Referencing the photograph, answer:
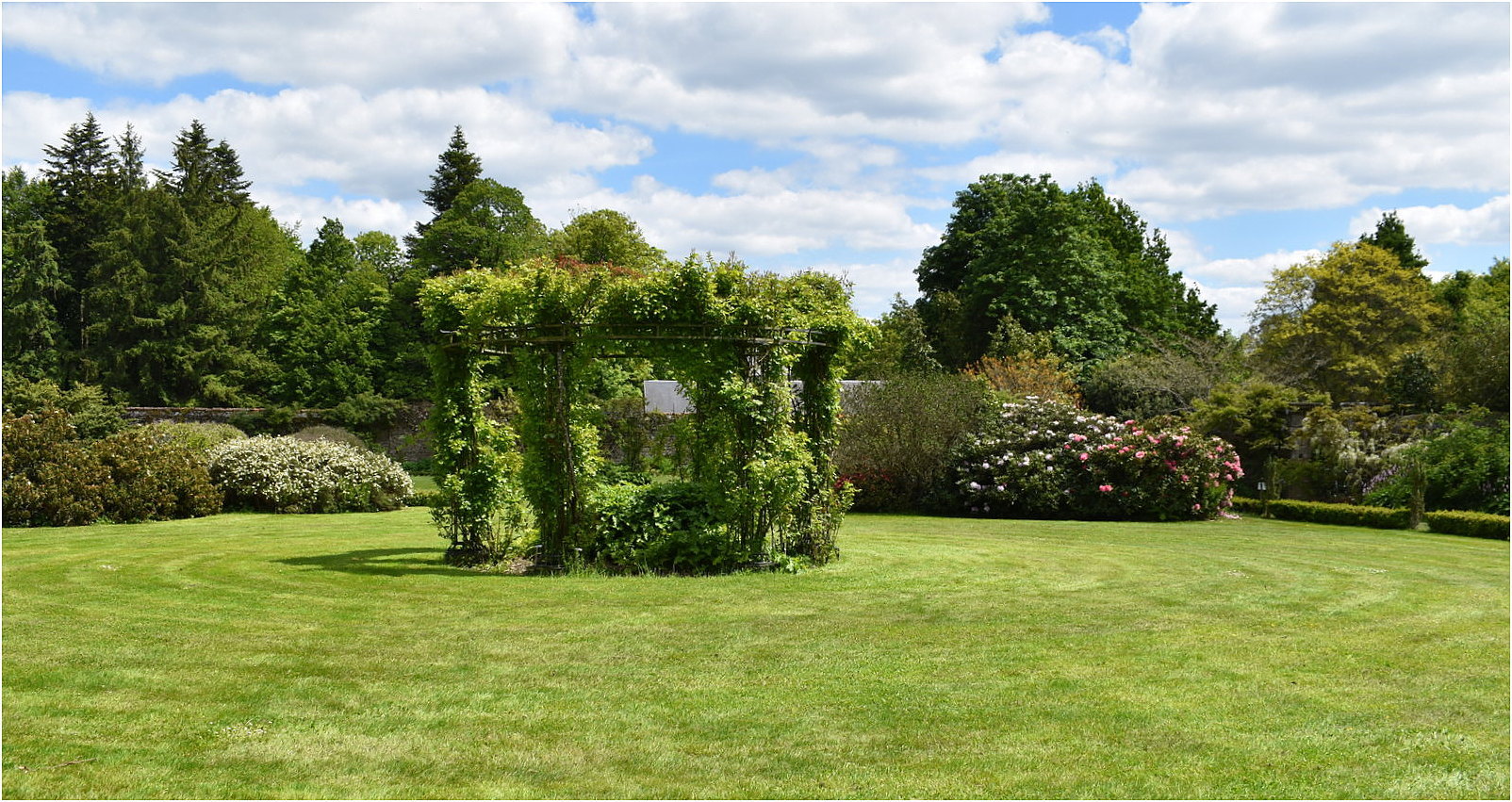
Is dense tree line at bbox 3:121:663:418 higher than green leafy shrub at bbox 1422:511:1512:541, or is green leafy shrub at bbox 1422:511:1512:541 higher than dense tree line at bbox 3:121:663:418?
dense tree line at bbox 3:121:663:418

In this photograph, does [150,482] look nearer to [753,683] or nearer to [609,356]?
[609,356]

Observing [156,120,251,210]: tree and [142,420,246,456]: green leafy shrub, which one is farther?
[156,120,251,210]: tree

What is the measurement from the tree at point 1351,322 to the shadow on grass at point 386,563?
26783mm

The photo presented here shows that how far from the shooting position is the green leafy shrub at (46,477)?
1642 cm

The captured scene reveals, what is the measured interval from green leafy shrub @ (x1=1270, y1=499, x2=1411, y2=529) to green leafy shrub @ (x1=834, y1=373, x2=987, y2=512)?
19.5 ft

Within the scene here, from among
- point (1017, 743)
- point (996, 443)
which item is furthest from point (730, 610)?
point (996, 443)

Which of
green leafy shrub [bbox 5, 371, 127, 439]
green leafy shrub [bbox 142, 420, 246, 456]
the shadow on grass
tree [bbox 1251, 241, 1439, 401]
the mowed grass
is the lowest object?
the shadow on grass

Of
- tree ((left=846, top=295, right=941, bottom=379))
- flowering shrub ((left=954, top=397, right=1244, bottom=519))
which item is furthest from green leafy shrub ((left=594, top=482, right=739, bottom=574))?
tree ((left=846, top=295, right=941, bottom=379))

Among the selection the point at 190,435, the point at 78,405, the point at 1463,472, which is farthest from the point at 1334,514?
the point at 78,405

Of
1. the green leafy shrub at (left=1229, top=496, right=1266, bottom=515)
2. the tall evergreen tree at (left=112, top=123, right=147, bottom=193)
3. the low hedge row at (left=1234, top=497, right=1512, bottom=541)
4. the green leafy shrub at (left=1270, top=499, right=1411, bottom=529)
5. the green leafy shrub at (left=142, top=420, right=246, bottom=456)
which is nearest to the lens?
the low hedge row at (left=1234, top=497, right=1512, bottom=541)

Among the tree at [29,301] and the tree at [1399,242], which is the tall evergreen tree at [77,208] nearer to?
the tree at [29,301]

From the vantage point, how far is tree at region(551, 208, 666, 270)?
40750 millimetres

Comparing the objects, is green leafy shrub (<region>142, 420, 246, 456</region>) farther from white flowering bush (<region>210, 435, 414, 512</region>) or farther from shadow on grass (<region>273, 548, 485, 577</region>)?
shadow on grass (<region>273, 548, 485, 577</region>)

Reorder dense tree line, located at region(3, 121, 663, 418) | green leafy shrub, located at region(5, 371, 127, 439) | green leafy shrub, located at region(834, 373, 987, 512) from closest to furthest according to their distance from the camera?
green leafy shrub, located at region(834, 373, 987, 512) < green leafy shrub, located at region(5, 371, 127, 439) < dense tree line, located at region(3, 121, 663, 418)
